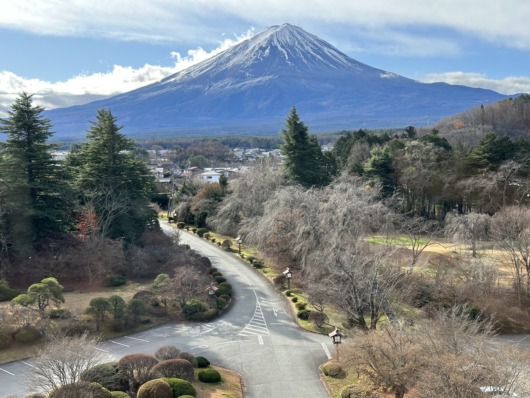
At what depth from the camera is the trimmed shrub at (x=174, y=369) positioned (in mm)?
15312

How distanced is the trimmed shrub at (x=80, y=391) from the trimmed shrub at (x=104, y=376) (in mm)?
1000

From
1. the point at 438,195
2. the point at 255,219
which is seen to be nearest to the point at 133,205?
the point at 255,219

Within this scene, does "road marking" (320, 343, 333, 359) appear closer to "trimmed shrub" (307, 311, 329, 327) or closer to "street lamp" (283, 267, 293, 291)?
"trimmed shrub" (307, 311, 329, 327)

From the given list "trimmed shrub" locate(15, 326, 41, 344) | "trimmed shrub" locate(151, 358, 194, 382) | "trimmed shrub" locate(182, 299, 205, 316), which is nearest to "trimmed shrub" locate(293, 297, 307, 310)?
"trimmed shrub" locate(182, 299, 205, 316)

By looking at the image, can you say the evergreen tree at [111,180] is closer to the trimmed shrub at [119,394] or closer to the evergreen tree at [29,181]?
the evergreen tree at [29,181]

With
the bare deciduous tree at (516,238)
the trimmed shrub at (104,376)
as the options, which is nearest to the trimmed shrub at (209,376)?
the trimmed shrub at (104,376)

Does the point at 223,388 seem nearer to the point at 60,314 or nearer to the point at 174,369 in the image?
the point at 174,369

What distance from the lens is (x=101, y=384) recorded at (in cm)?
1439

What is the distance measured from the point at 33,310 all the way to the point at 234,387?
10635mm

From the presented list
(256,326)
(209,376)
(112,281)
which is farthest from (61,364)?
(112,281)

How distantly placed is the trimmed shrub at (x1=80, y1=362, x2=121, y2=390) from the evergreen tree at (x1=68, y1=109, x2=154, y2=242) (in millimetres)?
17191

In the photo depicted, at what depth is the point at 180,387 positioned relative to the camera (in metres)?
14.4

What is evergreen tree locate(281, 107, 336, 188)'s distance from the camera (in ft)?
132

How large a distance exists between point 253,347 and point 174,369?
484cm
